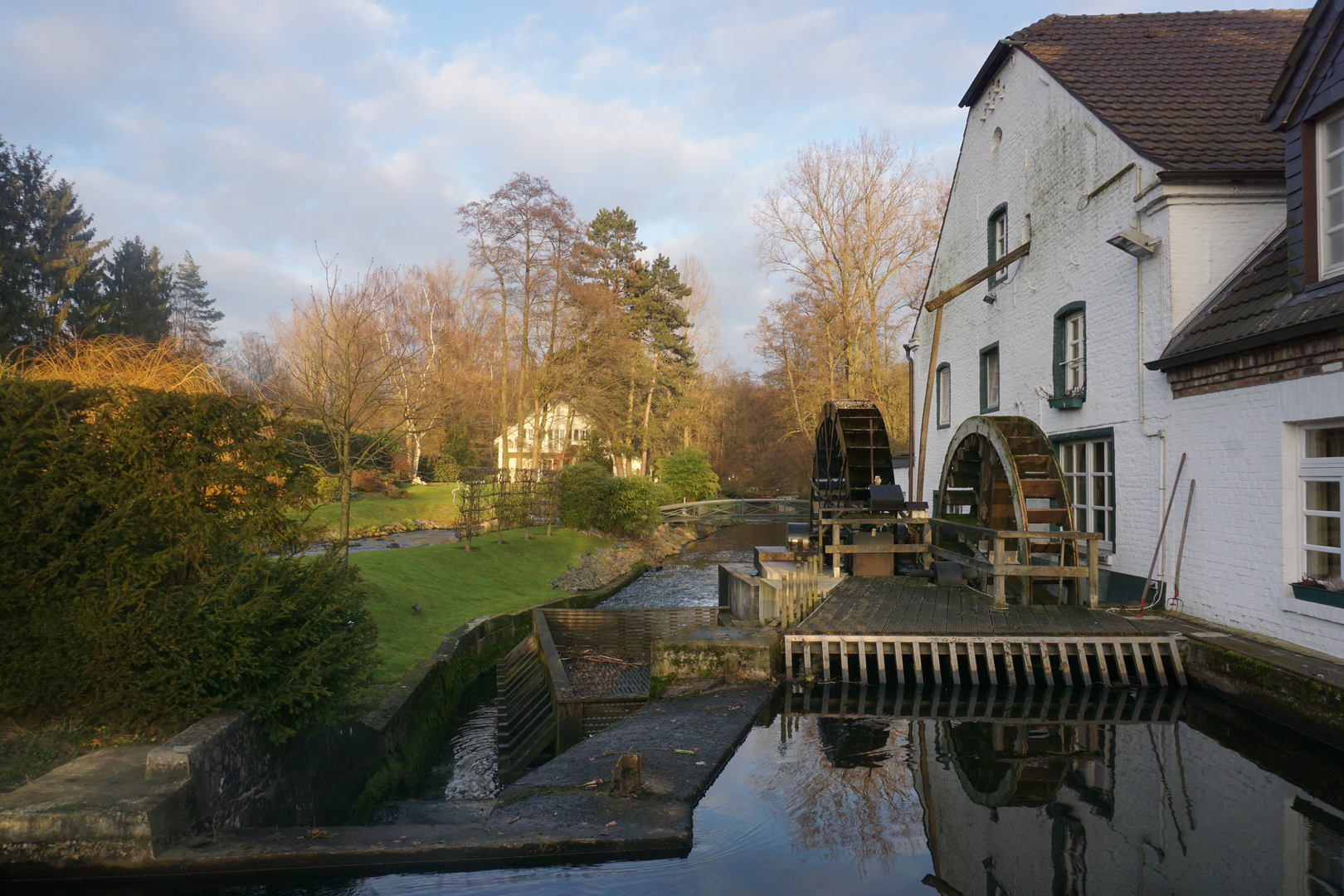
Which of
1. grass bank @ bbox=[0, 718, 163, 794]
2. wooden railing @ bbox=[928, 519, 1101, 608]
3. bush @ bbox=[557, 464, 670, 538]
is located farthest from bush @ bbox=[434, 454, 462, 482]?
grass bank @ bbox=[0, 718, 163, 794]

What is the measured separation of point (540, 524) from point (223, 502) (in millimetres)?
17800

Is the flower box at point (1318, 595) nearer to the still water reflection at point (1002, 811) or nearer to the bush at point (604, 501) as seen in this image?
the still water reflection at point (1002, 811)

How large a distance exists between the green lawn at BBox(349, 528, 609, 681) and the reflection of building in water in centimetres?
520

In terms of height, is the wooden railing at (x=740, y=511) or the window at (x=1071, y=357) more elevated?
the window at (x=1071, y=357)

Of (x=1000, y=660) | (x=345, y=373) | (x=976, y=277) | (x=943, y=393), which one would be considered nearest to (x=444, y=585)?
(x=345, y=373)

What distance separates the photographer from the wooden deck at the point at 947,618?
321 inches

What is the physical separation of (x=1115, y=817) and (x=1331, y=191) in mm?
5901

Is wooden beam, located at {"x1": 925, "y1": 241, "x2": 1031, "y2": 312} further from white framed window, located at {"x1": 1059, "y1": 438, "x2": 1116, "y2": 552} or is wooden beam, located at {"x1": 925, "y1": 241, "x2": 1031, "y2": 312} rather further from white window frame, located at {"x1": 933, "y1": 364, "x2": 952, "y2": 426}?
white framed window, located at {"x1": 1059, "y1": 438, "x2": 1116, "y2": 552}

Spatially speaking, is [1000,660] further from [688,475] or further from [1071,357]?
[688,475]

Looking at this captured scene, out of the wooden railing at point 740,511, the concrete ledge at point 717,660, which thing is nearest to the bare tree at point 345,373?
the concrete ledge at point 717,660

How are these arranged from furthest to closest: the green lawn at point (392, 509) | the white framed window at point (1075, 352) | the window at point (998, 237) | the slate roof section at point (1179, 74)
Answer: the green lawn at point (392, 509) < the window at point (998, 237) < the white framed window at point (1075, 352) < the slate roof section at point (1179, 74)

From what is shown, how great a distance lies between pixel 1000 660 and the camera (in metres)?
8.62

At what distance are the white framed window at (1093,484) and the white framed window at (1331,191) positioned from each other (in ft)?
11.7

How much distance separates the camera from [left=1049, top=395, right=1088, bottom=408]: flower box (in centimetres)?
1130
